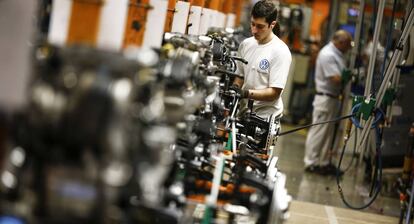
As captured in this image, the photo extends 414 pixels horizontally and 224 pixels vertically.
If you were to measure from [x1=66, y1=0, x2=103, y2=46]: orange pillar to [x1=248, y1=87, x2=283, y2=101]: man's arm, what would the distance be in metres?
3.23

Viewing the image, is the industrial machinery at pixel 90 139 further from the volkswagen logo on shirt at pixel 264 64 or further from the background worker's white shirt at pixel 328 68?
the background worker's white shirt at pixel 328 68

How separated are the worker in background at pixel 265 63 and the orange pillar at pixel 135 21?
2312mm

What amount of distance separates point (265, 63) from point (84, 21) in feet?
11.8

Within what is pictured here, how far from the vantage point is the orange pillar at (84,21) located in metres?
3.96

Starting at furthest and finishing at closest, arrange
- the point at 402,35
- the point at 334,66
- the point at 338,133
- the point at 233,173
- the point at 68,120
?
the point at 338,133 → the point at 334,66 → the point at 402,35 → the point at 233,173 → the point at 68,120

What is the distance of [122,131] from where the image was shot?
329 centimetres

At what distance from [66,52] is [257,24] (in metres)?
4.17

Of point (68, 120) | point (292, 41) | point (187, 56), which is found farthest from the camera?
point (292, 41)

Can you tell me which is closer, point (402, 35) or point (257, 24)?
point (257, 24)

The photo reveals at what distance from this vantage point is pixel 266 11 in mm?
7297

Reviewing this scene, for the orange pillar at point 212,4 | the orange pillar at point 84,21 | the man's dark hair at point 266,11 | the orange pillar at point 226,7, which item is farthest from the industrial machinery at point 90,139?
the orange pillar at point 226,7

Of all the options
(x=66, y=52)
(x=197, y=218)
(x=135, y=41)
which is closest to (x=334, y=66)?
(x=197, y=218)

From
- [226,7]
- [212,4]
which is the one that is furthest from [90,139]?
[226,7]

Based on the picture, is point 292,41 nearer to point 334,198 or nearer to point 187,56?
point 334,198
